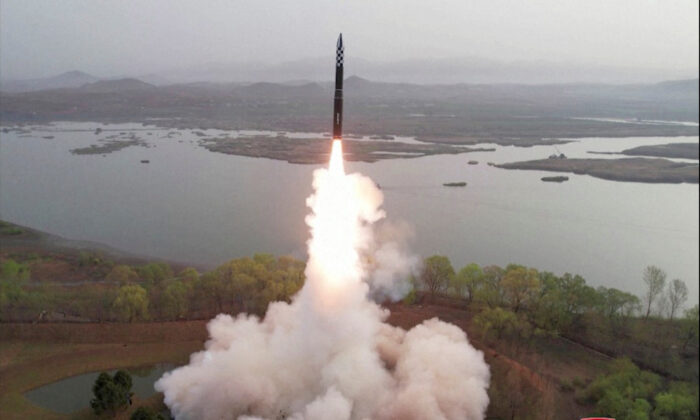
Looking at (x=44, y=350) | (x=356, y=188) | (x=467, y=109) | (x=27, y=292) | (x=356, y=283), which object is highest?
(x=467, y=109)

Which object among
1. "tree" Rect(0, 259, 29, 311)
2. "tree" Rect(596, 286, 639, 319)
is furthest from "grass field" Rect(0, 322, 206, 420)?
"tree" Rect(596, 286, 639, 319)

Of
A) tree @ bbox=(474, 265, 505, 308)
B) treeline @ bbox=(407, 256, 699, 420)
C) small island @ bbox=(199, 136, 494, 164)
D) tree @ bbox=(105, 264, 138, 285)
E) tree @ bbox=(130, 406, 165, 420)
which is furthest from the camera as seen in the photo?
Result: small island @ bbox=(199, 136, 494, 164)

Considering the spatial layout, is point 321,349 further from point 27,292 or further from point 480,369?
point 27,292

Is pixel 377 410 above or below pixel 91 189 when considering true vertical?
below

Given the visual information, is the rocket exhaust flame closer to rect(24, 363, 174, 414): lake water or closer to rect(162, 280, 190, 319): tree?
rect(24, 363, 174, 414): lake water

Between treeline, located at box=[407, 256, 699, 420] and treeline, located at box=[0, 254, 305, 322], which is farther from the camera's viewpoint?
treeline, located at box=[0, 254, 305, 322]

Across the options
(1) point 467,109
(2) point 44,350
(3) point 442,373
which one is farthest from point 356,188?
(1) point 467,109
